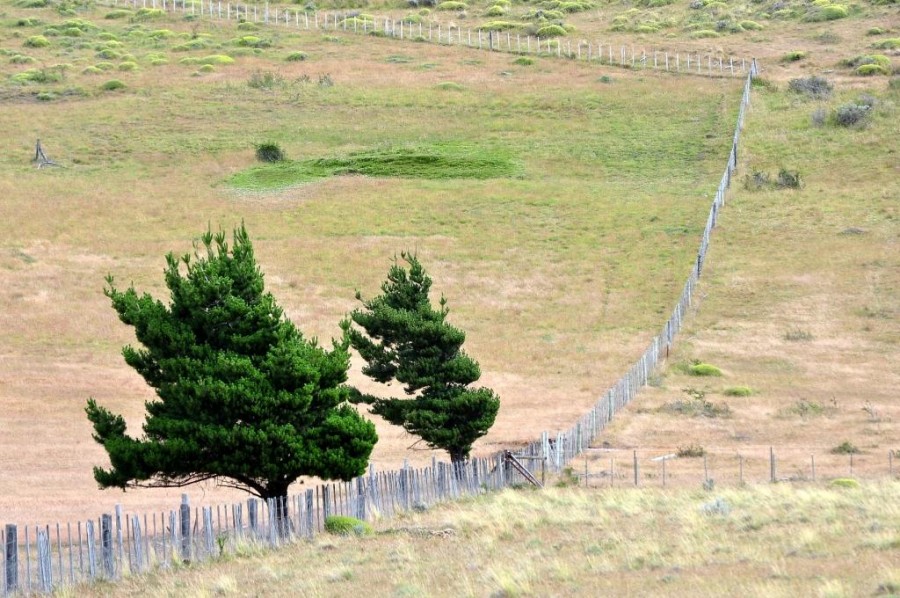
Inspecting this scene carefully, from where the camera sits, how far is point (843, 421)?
37.5 m

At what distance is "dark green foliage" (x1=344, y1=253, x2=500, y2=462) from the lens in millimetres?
30891

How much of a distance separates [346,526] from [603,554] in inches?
224

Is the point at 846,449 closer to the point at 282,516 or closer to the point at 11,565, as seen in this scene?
the point at 282,516

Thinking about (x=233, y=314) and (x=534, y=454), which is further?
(x=534, y=454)

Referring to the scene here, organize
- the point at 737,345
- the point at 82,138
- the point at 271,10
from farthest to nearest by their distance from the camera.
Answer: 1. the point at 271,10
2. the point at 82,138
3. the point at 737,345

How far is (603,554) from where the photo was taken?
1900 centimetres

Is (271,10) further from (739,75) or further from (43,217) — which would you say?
(43,217)

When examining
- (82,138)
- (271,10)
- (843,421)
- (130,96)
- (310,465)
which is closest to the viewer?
(310,465)

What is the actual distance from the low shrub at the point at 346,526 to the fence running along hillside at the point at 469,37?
234ft

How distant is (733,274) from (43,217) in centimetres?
3200

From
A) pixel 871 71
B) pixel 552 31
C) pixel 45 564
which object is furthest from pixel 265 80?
pixel 45 564

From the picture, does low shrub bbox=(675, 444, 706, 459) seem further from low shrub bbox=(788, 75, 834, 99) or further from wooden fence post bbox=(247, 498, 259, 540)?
low shrub bbox=(788, 75, 834, 99)

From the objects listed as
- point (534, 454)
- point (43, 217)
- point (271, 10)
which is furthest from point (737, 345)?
point (271, 10)

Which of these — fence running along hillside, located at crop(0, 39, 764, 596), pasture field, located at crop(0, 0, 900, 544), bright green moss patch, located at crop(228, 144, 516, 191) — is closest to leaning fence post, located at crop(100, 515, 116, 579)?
fence running along hillside, located at crop(0, 39, 764, 596)
